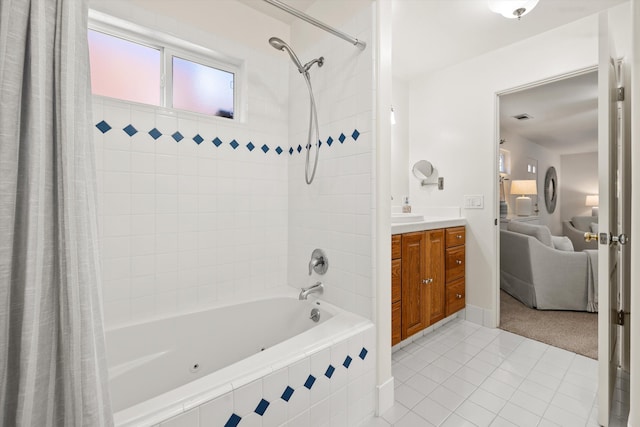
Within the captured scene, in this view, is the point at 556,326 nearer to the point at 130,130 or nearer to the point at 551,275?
the point at 551,275

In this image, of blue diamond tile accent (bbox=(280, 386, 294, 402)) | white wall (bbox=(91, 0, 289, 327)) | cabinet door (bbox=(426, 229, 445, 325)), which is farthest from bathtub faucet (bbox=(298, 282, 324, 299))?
cabinet door (bbox=(426, 229, 445, 325))

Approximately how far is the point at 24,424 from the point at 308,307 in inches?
53.1

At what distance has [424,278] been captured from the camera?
2.27 meters

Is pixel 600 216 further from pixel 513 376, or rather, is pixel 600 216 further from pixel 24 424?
pixel 24 424

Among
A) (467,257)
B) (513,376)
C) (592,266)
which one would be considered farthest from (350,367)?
(592,266)

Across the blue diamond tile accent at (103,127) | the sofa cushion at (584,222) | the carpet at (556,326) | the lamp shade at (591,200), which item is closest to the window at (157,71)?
the blue diamond tile accent at (103,127)

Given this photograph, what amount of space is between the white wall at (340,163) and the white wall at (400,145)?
1354 millimetres

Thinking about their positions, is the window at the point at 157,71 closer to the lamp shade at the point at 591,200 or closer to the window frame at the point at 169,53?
the window frame at the point at 169,53

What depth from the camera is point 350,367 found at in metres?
1.38

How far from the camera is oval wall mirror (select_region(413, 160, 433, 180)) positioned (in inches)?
118

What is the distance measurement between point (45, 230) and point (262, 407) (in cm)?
89

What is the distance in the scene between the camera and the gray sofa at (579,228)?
18.0 feet

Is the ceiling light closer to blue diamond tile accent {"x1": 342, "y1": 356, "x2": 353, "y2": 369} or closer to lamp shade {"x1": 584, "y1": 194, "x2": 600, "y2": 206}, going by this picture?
blue diamond tile accent {"x1": 342, "y1": 356, "x2": 353, "y2": 369}

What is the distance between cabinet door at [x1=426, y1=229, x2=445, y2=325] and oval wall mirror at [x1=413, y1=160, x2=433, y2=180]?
79 centimetres
